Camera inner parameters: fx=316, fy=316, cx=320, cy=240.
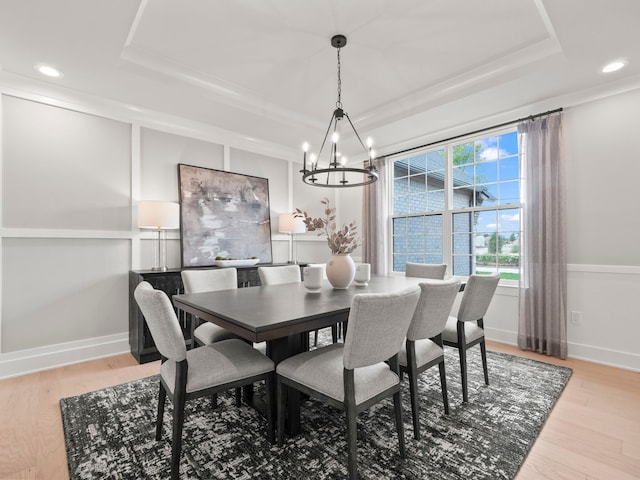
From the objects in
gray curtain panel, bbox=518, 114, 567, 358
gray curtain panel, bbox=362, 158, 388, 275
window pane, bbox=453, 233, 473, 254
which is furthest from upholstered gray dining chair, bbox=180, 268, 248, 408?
gray curtain panel, bbox=518, 114, 567, 358

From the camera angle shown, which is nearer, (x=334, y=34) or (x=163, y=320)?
(x=163, y=320)

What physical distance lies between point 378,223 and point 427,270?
59.4 inches

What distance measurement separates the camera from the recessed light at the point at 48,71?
8.77 feet

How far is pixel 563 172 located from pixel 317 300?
2.95m

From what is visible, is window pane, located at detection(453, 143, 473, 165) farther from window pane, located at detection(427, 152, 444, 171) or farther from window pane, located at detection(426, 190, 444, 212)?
window pane, located at detection(426, 190, 444, 212)

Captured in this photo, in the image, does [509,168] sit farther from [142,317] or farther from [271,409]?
[142,317]

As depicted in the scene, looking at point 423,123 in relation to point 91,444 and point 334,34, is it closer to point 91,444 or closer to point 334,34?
point 334,34

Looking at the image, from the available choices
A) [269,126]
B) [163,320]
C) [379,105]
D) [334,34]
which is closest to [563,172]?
[379,105]

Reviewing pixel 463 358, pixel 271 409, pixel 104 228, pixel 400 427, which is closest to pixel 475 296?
pixel 463 358

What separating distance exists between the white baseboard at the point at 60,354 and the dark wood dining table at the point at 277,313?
181cm

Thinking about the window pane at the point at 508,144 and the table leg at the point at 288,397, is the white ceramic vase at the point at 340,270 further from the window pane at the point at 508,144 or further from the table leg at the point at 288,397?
the window pane at the point at 508,144

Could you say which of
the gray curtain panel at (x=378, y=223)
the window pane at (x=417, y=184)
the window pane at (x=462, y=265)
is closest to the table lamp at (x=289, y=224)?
the gray curtain panel at (x=378, y=223)

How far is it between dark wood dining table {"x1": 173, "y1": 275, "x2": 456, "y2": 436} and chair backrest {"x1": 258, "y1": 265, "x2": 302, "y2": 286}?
1.82 ft

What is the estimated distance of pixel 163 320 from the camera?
155 cm
